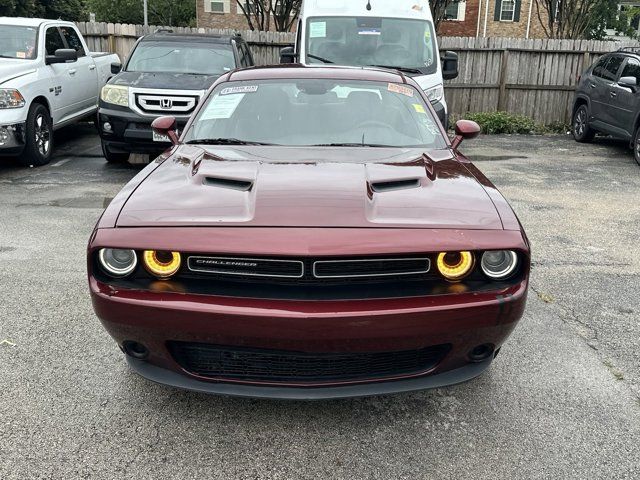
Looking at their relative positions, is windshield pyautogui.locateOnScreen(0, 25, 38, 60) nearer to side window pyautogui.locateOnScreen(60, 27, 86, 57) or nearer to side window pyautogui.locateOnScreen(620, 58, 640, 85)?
side window pyautogui.locateOnScreen(60, 27, 86, 57)

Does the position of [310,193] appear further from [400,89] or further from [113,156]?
[113,156]

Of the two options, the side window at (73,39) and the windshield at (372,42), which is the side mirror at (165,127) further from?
the side window at (73,39)

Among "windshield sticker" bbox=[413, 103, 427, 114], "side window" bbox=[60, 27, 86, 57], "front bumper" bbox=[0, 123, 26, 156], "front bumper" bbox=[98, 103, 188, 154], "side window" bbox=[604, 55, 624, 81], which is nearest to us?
"windshield sticker" bbox=[413, 103, 427, 114]

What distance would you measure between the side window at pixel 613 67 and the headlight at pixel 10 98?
9.39m

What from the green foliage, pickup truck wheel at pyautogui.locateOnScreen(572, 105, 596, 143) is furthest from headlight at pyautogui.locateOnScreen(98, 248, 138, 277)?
the green foliage

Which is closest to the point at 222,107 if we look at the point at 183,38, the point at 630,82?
the point at 183,38

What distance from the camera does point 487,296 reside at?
8.83 ft

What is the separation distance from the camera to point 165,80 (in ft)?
27.8

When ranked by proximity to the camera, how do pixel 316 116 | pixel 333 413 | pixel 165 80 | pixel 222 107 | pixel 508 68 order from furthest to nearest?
1. pixel 508 68
2. pixel 165 80
3. pixel 222 107
4. pixel 316 116
5. pixel 333 413

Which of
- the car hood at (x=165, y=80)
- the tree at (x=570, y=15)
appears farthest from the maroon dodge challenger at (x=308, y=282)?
the tree at (x=570, y=15)

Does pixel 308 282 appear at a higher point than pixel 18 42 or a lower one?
lower

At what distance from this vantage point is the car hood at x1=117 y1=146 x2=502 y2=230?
269cm

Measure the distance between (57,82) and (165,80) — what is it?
188cm

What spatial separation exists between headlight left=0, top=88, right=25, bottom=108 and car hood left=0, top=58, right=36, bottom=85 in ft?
0.41
